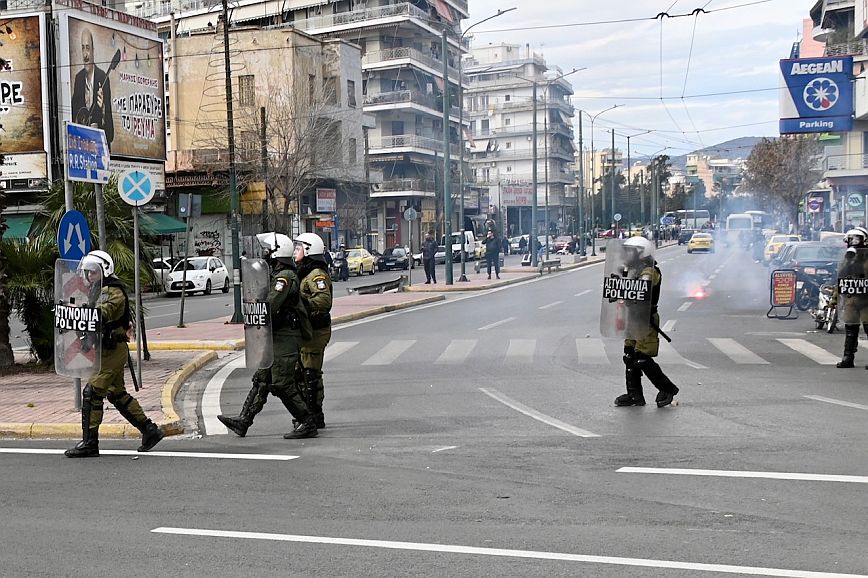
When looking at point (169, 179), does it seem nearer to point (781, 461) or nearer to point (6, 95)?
point (6, 95)

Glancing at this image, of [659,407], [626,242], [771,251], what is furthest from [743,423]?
[771,251]

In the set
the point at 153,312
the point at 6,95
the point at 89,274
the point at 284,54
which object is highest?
the point at 284,54

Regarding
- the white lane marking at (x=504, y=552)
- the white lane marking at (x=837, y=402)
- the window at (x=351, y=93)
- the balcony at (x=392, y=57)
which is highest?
the balcony at (x=392, y=57)

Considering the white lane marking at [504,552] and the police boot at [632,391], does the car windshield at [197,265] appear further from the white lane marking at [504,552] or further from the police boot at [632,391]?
the white lane marking at [504,552]

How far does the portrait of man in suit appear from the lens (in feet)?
127

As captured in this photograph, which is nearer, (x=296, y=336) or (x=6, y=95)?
(x=296, y=336)

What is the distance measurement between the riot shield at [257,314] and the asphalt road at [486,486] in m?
0.79

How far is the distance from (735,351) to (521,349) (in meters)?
3.31

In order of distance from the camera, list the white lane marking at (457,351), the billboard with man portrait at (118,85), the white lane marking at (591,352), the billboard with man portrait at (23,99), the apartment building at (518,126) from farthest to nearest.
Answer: the apartment building at (518,126), the billboard with man portrait at (118,85), the billboard with man portrait at (23,99), the white lane marking at (457,351), the white lane marking at (591,352)

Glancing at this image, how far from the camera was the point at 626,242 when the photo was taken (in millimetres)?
10984

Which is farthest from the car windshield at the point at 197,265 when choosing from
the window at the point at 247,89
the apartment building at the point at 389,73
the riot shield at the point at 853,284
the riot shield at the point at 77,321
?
the apartment building at the point at 389,73

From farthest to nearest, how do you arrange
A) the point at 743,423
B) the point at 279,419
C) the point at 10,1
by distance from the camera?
the point at 10,1, the point at 279,419, the point at 743,423

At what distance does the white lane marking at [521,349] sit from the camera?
51.2 ft

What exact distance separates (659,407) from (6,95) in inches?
1335
